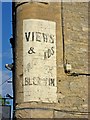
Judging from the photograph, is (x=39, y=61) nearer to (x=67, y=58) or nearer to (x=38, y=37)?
(x=38, y=37)

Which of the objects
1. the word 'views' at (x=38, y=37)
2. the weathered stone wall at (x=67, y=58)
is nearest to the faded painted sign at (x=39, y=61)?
the word 'views' at (x=38, y=37)

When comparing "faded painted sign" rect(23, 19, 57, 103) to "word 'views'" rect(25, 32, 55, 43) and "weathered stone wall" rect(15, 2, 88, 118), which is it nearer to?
"word 'views'" rect(25, 32, 55, 43)

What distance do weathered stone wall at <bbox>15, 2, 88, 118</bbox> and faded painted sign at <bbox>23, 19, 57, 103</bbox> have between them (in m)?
0.11

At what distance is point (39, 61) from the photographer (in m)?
8.12

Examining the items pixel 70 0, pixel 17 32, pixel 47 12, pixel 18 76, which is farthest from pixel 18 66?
pixel 70 0

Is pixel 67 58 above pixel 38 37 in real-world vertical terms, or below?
below

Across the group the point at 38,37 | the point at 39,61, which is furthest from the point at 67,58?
the point at 38,37

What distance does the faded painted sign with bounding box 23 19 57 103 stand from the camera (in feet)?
26.3

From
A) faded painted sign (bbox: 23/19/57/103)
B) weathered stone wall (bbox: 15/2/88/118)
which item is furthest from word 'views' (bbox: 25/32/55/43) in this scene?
weathered stone wall (bbox: 15/2/88/118)

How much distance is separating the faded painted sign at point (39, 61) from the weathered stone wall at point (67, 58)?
112mm

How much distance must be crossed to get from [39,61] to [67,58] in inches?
27.7

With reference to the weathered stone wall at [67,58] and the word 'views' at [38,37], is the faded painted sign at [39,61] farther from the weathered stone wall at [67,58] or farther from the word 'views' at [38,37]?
the weathered stone wall at [67,58]

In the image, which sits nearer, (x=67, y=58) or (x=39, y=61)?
(x=39, y=61)

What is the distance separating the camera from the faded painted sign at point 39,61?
801 cm
